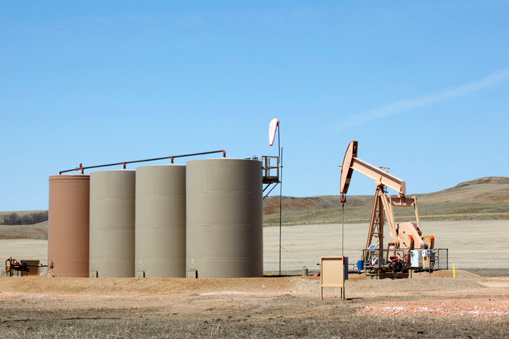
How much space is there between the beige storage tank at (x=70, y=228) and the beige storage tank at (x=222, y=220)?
7.22m

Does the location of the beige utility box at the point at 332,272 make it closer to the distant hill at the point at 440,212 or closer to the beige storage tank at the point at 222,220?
the beige storage tank at the point at 222,220

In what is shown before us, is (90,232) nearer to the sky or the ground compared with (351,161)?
nearer to the ground

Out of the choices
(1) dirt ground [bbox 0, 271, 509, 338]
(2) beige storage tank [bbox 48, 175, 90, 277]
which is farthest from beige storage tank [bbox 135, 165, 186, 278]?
(2) beige storage tank [bbox 48, 175, 90, 277]

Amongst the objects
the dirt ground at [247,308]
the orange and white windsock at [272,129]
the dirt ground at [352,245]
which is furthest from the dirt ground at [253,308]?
the dirt ground at [352,245]

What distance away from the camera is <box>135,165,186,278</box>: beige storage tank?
3450cm

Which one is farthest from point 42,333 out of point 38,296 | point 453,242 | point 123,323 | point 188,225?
point 453,242

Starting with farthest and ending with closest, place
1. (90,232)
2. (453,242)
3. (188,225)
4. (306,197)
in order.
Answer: (306,197) < (453,242) < (90,232) < (188,225)

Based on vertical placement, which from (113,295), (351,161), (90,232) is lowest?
(113,295)

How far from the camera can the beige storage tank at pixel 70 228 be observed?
1502 inches

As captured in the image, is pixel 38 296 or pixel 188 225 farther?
pixel 188 225

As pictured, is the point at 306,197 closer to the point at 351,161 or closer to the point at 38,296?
the point at 351,161

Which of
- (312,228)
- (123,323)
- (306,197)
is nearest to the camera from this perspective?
(123,323)

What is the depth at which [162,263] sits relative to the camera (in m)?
34.5

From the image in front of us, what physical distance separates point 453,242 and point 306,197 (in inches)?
3903
